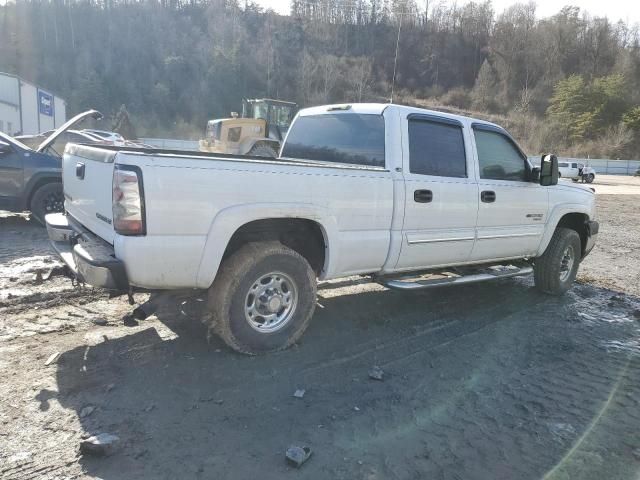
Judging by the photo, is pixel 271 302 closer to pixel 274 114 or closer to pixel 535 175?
pixel 535 175

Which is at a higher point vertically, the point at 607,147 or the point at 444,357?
the point at 607,147

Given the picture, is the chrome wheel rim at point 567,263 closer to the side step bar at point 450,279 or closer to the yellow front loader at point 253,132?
the side step bar at point 450,279

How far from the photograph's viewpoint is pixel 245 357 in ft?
12.7

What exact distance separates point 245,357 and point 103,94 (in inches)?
2639

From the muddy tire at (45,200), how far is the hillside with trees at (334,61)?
188 feet

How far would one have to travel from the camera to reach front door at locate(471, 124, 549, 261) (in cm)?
516

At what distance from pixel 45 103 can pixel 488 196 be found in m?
37.9

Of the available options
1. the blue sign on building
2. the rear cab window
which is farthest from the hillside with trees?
the rear cab window

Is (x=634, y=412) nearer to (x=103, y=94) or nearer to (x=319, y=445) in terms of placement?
(x=319, y=445)

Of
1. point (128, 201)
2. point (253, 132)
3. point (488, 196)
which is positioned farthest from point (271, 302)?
point (253, 132)

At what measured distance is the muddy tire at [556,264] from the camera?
6.12 m

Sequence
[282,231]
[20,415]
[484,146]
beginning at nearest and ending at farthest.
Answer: [20,415]
[282,231]
[484,146]

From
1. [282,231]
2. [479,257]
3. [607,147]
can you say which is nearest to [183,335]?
[282,231]

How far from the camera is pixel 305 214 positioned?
150 inches
